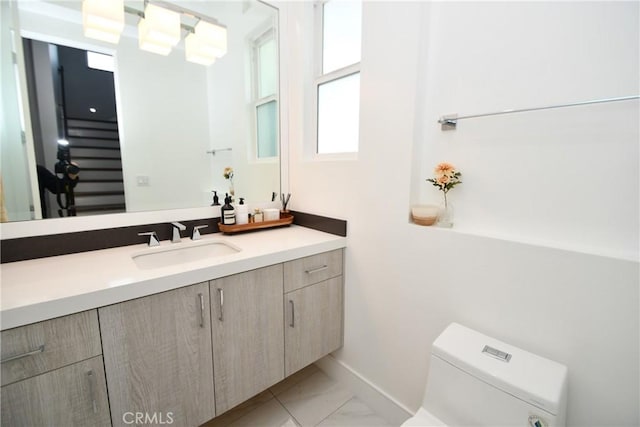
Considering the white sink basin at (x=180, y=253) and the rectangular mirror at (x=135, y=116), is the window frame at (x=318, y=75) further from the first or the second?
the white sink basin at (x=180, y=253)

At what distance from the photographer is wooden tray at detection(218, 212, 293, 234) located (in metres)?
1.71

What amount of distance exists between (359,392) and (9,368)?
5.18 feet

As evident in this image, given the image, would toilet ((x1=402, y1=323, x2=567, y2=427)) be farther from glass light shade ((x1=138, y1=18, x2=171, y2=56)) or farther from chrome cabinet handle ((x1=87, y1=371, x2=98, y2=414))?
glass light shade ((x1=138, y1=18, x2=171, y2=56))

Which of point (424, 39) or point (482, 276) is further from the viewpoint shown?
point (424, 39)

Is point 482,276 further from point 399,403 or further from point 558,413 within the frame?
point 399,403

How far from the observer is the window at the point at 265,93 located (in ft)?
6.51

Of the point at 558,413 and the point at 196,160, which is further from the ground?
the point at 196,160

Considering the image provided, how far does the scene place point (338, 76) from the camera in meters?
1.77

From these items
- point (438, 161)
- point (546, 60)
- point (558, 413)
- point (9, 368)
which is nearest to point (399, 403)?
point (558, 413)

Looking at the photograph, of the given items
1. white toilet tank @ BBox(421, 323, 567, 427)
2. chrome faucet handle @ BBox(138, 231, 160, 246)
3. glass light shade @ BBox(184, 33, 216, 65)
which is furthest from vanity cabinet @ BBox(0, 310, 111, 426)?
glass light shade @ BBox(184, 33, 216, 65)

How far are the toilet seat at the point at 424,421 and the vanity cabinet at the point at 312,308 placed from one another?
67cm

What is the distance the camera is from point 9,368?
81 cm
